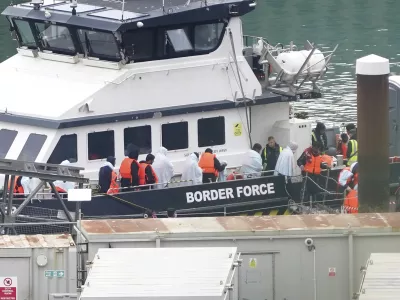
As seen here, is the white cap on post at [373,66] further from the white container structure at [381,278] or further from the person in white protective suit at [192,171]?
the white container structure at [381,278]

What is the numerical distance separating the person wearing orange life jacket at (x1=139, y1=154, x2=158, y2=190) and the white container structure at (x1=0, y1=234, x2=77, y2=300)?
4.69 m

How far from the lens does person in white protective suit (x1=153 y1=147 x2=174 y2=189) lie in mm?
19734

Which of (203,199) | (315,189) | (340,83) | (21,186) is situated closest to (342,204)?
(315,189)

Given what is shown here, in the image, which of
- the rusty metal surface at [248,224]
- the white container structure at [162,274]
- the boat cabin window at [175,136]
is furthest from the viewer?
the boat cabin window at [175,136]

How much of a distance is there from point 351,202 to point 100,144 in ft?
12.2

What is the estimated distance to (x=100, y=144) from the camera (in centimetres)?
1986

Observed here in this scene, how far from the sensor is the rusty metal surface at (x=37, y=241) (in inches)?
589

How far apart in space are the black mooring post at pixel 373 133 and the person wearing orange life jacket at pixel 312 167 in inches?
87.8

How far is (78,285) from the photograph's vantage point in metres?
14.8

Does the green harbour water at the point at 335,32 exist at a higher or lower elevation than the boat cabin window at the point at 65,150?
lower

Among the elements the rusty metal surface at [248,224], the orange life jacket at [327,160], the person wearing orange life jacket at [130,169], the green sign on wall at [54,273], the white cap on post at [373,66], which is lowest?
the orange life jacket at [327,160]

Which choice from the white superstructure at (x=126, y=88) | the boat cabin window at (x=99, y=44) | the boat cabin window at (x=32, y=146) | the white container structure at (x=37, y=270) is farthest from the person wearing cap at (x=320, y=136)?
the white container structure at (x=37, y=270)

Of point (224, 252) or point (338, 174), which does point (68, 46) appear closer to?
point (338, 174)

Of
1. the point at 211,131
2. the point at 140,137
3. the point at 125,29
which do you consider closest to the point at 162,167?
the point at 140,137
